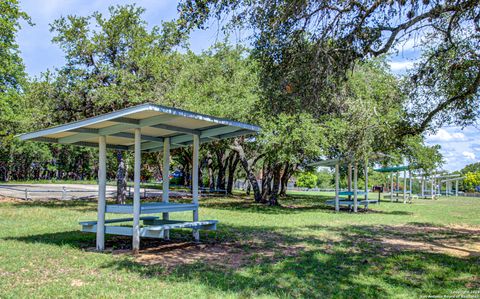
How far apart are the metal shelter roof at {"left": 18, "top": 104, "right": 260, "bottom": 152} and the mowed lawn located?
91.7 inches

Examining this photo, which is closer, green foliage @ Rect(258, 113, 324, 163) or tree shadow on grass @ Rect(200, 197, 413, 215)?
green foliage @ Rect(258, 113, 324, 163)

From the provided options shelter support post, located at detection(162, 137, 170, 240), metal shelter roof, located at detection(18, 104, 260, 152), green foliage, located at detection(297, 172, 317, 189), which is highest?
metal shelter roof, located at detection(18, 104, 260, 152)

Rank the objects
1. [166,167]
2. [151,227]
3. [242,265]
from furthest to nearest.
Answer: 1. [166,167]
2. [151,227]
3. [242,265]

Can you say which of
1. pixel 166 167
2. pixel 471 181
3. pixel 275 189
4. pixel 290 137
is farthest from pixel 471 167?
pixel 166 167

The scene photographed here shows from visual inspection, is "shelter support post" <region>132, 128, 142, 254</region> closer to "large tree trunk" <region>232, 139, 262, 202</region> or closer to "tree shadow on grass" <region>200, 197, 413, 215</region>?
"tree shadow on grass" <region>200, 197, 413, 215</region>

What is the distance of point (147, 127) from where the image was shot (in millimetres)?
8281

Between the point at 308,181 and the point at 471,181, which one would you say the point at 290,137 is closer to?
the point at 308,181

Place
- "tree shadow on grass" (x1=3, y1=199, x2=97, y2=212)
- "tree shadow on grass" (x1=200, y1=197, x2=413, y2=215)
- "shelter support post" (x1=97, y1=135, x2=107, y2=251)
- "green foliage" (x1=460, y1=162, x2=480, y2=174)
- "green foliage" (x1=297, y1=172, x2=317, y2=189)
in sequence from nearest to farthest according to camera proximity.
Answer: "shelter support post" (x1=97, y1=135, x2=107, y2=251)
"tree shadow on grass" (x1=3, y1=199, x2=97, y2=212)
"tree shadow on grass" (x1=200, y1=197, x2=413, y2=215)
"green foliage" (x1=297, y1=172, x2=317, y2=189)
"green foliage" (x1=460, y1=162, x2=480, y2=174)

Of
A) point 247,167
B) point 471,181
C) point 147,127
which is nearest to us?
point 147,127

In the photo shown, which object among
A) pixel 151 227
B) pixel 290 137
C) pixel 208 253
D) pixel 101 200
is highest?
pixel 290 137

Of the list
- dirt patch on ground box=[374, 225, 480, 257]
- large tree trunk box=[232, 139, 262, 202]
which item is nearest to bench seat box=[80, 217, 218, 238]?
dirt patch on ground box=[374, 225, 480, 257]

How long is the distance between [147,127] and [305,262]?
417 centimetres

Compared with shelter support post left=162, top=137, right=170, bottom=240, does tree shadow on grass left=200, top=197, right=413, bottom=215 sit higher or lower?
lower

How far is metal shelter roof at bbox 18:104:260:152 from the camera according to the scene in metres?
7.28
